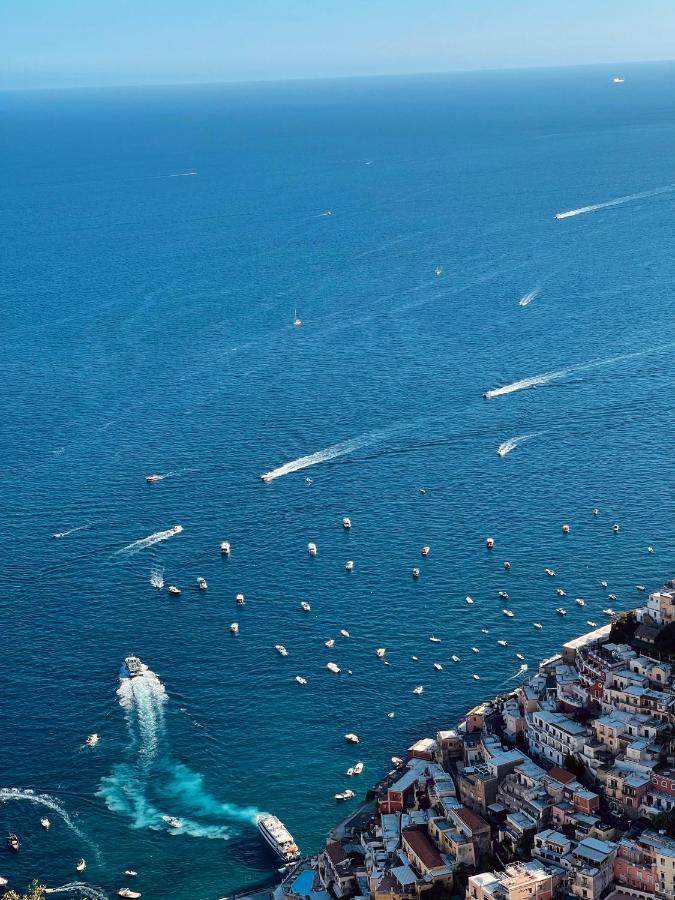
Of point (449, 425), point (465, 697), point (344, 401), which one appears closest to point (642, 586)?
point (465, 697)

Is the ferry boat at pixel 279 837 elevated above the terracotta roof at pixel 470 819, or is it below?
below

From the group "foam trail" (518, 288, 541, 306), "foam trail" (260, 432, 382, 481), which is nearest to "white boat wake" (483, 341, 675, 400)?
"foam trail" (260, 432, 382, 481)

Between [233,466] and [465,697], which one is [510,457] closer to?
[233,466]

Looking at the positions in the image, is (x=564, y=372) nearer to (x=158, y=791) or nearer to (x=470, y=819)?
(x=158, y=791)

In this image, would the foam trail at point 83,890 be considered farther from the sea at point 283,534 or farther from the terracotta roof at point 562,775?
the terracotta roof at point 562,775

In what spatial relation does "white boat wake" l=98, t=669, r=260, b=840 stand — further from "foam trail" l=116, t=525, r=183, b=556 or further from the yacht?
"foam trail" l=116, t=525, r=183, b=556

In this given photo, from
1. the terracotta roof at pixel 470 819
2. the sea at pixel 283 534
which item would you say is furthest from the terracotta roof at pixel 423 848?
the sea at pixel 283 534
